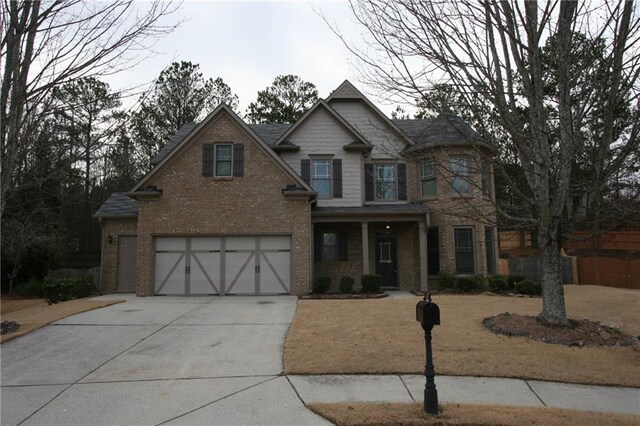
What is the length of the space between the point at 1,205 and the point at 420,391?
9.12 metres

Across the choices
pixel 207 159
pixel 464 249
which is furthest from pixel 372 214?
pixel 207 159

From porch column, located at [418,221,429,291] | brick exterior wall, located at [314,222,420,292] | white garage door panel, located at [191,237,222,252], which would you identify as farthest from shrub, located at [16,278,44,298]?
porch column, located at [418,221,429,291]

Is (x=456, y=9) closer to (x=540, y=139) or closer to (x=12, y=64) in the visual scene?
(x=540, y=139)

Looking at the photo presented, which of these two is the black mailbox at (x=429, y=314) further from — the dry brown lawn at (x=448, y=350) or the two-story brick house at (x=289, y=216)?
the two-story brick house at (x=289, y=216)

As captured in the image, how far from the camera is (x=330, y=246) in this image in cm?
1788

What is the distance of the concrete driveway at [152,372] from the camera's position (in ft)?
16.9

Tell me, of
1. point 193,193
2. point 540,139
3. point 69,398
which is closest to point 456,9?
point 540,139

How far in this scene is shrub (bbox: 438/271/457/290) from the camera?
627 inches

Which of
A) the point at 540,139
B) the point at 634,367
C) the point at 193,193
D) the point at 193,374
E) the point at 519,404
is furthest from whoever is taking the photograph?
the point at 193,193

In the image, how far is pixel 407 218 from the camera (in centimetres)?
1655

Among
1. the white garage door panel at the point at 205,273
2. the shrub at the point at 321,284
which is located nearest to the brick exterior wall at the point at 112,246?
the white garage door panel at the point at 205,273

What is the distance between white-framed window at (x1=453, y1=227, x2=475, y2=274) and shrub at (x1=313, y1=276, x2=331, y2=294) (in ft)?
16.9

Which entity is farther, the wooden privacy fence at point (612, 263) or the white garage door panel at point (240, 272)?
the wooden privacy fence at point (612, 263)

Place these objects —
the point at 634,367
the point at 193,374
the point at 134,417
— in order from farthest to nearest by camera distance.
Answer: the point at 634,367, the point at 193,374, the point at 134,417
